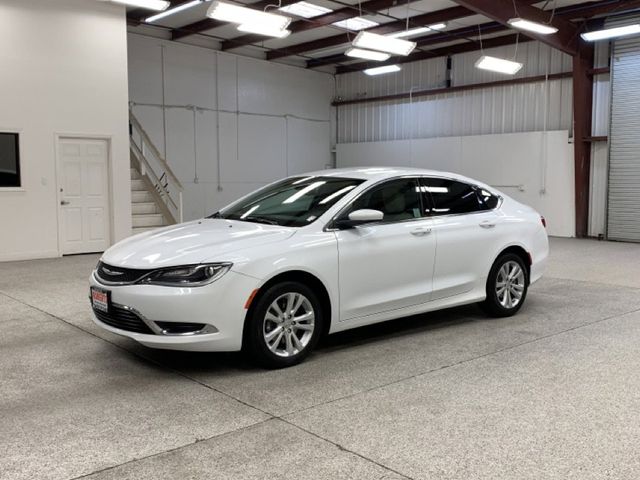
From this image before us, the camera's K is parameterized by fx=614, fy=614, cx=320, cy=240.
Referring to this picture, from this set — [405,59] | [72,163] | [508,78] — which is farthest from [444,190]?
[405,59]

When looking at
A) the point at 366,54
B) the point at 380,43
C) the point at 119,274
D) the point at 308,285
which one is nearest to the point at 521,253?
the point at 308,285

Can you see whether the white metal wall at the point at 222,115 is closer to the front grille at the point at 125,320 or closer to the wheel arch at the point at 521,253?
the wheel arch at the point at 521,253

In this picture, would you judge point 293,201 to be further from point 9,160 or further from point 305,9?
point 305,9

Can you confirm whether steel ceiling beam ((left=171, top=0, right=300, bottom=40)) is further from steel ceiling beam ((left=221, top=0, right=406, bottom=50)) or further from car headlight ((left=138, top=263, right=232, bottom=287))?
car headlight ((left=138, top=263, right=232, bottom=287))

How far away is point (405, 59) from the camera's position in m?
19.2

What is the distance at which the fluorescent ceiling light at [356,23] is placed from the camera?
1504 cm

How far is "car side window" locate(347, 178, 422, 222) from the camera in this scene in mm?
5305

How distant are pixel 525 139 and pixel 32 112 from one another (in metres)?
11.8

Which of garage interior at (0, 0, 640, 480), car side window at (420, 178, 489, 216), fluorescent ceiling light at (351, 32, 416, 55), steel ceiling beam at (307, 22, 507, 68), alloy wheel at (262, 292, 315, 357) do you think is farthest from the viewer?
steel ceiling beam at (307, 22, 507, 68)

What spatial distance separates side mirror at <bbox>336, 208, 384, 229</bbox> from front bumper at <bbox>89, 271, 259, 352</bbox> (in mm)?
999

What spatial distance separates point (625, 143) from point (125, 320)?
42.9ft

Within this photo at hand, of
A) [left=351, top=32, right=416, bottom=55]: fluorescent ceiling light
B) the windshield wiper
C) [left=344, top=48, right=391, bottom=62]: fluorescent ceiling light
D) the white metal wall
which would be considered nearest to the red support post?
[left=344, top=48, right=391, bottom=62]: fluorescent ceiling light

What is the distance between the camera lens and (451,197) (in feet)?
19.7

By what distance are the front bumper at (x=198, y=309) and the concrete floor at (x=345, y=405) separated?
1.04ft
